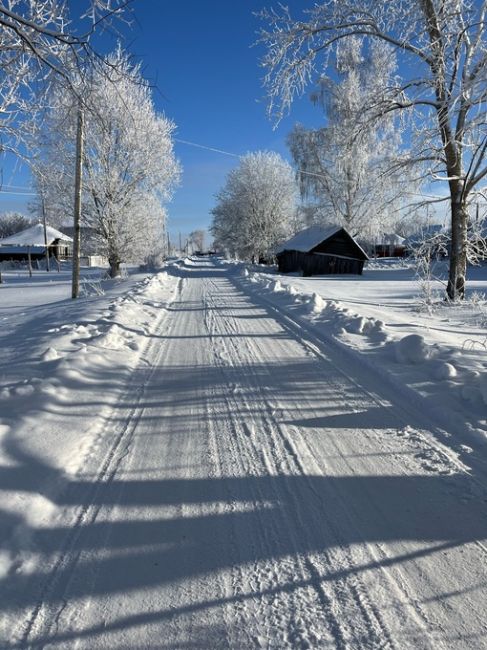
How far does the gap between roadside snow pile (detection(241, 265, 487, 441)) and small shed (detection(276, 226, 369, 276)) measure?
2384 cm

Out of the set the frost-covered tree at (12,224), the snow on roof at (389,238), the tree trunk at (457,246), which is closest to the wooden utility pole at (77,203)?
the tree trunk at (457,246)

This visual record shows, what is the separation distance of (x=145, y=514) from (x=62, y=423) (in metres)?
1.68

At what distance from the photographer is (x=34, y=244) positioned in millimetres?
53344

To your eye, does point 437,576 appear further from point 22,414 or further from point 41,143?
point 41,143

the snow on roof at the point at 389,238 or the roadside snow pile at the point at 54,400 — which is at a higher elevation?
the snow on roof at the point at 389,238

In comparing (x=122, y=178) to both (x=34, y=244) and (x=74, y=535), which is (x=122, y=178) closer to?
(x=74, y=535)

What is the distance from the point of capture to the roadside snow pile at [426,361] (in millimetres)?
4230

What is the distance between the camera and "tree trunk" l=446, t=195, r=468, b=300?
12.6 metres

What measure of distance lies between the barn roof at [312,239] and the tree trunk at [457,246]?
19.7 m

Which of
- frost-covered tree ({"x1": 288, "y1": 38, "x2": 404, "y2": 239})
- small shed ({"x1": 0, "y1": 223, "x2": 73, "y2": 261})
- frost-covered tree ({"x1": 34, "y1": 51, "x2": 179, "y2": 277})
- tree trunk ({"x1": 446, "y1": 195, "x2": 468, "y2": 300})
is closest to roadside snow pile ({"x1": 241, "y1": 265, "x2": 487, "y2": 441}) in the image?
tree trunk ({"x1": 446, "y1": 195, "x2": 468, "y2": 300})

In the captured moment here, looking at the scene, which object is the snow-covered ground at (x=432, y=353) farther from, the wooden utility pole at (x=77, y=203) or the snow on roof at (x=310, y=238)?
the snow on roof at (x=310, y=238)

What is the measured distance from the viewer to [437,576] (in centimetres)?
223

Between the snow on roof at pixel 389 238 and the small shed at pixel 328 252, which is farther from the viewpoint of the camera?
the snow on roof at pixel 389 238

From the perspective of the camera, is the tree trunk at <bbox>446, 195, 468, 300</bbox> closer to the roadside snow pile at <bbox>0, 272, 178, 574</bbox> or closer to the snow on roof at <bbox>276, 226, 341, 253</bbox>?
the roadside snow pile at <bbox>0, 272, 178, 574</bbox>
